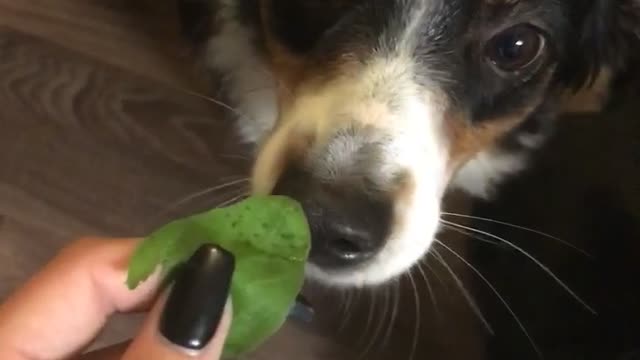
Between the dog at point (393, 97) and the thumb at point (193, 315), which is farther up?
the dog at point (393, 97)

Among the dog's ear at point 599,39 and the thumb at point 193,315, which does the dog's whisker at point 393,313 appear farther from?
the thumb at point 193,315

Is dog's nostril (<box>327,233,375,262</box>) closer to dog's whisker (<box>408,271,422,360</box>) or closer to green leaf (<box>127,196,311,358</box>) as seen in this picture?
green leaf (<box>127,196,311,358</box>)

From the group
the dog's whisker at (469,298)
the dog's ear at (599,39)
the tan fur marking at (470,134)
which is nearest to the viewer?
the tan fur marking at (470,134)

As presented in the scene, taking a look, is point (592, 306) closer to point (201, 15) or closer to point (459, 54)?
point (459, 54)

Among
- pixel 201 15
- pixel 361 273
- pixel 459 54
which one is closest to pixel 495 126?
pixel 459 54

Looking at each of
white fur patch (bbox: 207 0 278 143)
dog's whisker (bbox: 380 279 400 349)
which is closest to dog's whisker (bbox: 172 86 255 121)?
white fur patch (bbox: 207 0 278 143)

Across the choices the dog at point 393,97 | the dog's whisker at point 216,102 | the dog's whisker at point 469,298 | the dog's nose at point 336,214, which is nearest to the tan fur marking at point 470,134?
the dog at point 393,97

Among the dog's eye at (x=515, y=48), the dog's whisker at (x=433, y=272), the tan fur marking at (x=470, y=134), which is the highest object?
the dog's eye at (x=515, y=48)
